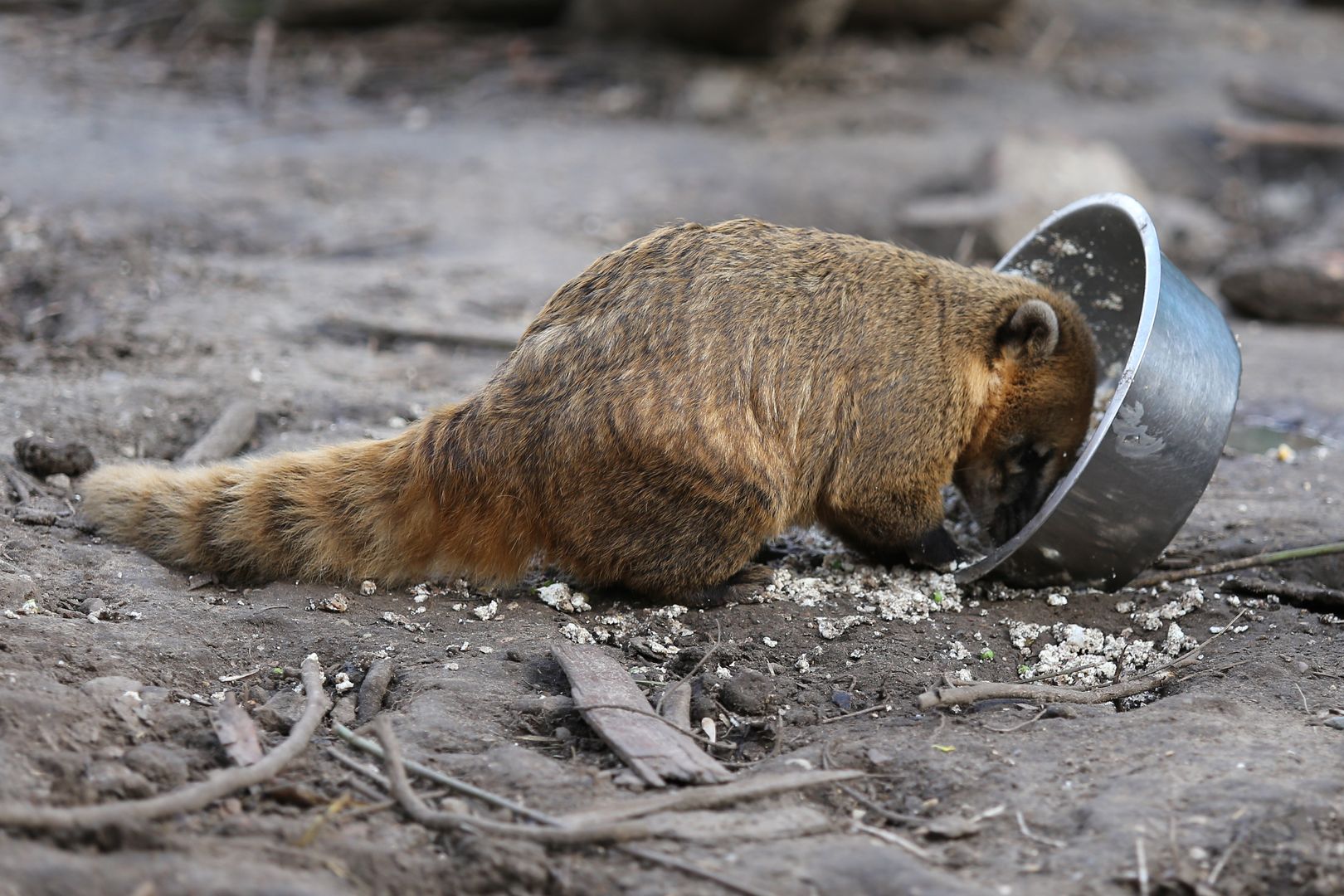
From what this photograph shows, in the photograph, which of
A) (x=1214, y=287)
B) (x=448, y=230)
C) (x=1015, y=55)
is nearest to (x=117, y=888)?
(x=448, y=230)

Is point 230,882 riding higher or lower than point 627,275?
lower

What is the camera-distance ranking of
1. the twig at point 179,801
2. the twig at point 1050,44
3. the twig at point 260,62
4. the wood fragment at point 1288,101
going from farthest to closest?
the twig at point 1050,44 → the wood fragment at point 1288,101 → the twig at point 260,62 → the twig at point 179,801

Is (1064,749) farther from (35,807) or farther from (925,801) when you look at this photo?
(35,807)

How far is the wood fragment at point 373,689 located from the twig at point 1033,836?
1.86m

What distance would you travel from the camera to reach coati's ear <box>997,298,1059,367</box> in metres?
4.99

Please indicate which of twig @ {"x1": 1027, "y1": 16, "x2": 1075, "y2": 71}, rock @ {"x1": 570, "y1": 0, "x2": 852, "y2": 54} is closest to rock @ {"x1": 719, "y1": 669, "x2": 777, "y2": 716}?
rock @ {"x1": 570, "y1": 0, "x2": 852, "y2": 54}

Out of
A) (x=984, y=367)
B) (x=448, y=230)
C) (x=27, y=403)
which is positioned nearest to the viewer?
(x=984, y=367)

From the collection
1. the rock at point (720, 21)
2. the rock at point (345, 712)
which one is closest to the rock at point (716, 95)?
the rock at point (720, 21)

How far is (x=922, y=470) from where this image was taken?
4.96m

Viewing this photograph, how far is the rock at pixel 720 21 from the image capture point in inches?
486

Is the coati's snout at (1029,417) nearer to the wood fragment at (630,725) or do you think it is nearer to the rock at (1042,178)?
the wood fragment at (630,725)

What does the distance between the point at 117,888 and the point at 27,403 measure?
3.61m

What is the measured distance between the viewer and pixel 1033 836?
3277 mm

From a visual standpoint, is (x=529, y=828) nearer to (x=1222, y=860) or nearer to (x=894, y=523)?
(x=1222, y=860)
